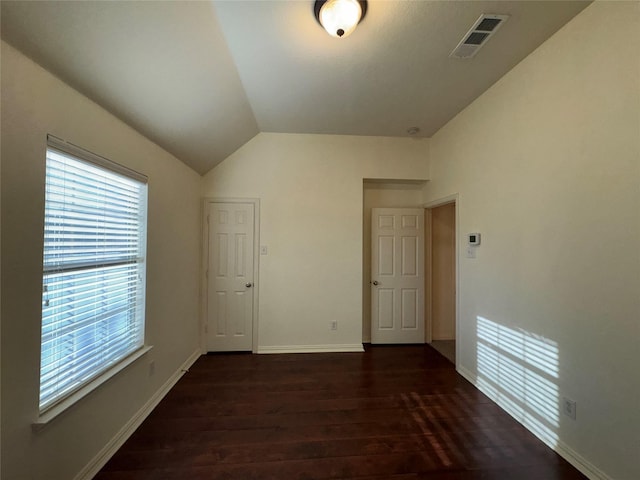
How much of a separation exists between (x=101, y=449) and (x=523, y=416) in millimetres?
3047

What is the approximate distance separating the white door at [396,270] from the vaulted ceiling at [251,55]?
146 cm

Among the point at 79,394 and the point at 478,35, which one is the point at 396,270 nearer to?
the point at 478,35

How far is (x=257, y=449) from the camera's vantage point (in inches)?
68.1

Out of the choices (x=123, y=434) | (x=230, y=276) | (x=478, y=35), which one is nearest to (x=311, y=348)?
(x=230, y=276)

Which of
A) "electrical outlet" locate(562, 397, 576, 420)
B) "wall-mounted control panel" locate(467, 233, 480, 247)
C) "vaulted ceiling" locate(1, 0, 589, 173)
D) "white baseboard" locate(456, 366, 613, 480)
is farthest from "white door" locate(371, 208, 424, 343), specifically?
"electrical outlet" locate(562, 397, 576, 420)

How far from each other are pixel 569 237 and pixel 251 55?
2.60 m

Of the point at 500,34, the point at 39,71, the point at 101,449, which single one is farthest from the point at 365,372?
the point at 39,71

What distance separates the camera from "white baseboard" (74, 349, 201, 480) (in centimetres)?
151

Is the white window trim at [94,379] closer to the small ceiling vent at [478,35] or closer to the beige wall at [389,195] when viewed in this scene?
the small ceiling vent at [478,35]

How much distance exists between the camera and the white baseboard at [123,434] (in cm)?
151

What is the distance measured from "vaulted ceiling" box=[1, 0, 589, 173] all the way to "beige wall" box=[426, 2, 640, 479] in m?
0.25

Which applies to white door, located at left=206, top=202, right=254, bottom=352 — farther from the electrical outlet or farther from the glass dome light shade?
the electrical outlet

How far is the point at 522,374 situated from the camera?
2.00m

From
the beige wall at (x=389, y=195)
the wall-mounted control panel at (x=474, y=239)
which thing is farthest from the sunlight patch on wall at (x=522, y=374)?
the beige wall at (x=389, y=195)
